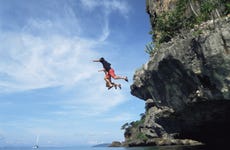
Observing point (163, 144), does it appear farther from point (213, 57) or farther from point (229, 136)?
point (213, 57)

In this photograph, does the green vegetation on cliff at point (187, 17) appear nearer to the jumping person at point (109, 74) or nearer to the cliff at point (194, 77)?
the cliff at point (194, 77)

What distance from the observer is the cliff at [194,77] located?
97.0ft

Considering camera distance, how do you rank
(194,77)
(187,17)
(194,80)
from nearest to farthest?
1. (194,77)
2. (194,80)
3. (187,17)

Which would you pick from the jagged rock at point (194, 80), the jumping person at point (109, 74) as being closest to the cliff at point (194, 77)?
the jagged rock at point (194, 80)

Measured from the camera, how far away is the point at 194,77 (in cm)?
3356

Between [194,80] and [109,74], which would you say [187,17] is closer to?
[194,80]

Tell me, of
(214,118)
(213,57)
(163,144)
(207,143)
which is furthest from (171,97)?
(163,144)

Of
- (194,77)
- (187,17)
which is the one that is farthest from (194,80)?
(187,17)

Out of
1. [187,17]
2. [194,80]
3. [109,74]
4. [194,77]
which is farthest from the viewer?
[187,17]

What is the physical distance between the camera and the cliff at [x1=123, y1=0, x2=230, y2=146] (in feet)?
97.0

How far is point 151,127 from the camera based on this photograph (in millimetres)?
77062

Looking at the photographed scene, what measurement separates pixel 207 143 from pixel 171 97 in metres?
27.3

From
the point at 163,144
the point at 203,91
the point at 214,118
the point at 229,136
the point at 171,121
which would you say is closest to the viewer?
the point at 203,91

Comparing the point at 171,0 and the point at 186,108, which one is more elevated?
the point at 171,0
